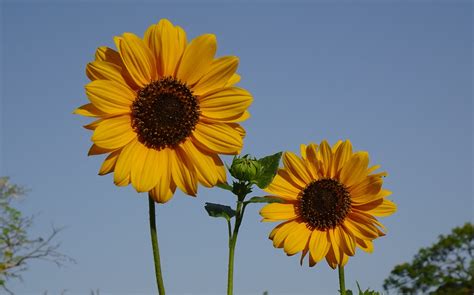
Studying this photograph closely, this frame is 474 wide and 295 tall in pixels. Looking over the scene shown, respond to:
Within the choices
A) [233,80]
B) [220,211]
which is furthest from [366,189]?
[233,80]

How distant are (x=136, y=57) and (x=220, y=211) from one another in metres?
0.82

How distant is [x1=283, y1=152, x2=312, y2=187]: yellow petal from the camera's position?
4055mm

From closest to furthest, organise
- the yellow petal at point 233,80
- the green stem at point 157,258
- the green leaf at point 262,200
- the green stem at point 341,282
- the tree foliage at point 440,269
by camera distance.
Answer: the green stem at point 157,258
the yellow petal at point 233,80
the green leaf at point 262,200
the green stem at point 341,282
the tree foliage at point 440,269

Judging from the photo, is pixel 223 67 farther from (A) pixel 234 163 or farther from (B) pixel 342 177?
(B) pixel 342 177

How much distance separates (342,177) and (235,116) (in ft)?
4.56

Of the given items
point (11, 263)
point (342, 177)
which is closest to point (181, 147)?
point (342, 177)

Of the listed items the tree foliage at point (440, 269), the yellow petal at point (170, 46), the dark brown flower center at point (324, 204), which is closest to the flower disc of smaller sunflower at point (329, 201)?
the dark brown flower center at point (324, 204)

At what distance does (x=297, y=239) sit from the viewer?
3941 mm

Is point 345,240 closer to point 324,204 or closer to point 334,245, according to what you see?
point 334,245

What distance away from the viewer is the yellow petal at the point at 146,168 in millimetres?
2793

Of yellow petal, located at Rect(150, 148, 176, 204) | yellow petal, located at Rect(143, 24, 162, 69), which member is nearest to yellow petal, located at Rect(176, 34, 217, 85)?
yellow petal, located at Rect(143, 24, 162, 69)

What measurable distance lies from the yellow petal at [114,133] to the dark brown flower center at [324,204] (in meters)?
1.46

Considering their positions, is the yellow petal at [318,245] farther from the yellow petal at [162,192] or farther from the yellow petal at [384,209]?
the yellow petal at [162,192]

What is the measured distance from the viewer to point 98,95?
282 centimetres
